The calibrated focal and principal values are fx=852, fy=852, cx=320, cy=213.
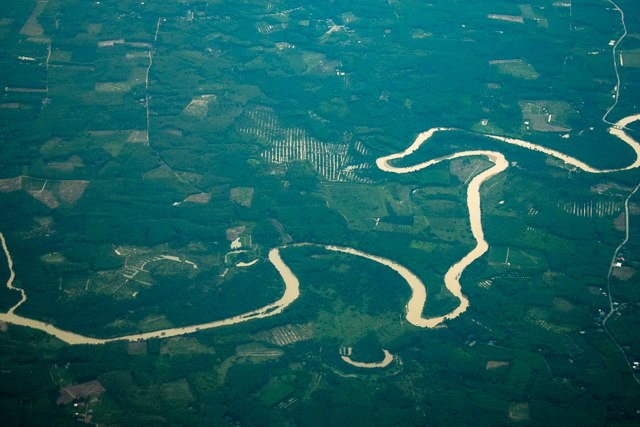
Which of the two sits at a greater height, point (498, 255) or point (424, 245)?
point (498, 255)

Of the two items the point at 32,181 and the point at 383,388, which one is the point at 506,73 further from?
the point at 32,181

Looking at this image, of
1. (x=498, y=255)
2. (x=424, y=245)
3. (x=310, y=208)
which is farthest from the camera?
(x=310, y=208)

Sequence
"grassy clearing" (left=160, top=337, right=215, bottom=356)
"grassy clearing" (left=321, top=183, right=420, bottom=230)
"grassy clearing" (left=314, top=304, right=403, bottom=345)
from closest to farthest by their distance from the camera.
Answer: "grassy clearing" (left=160, top=337, right=215, bottom=356) < "grassy clearing" (left=314, top=304, right=403, bottom=345) < "grassy clearing" (left=321, top=183, right=420, bottom=230)

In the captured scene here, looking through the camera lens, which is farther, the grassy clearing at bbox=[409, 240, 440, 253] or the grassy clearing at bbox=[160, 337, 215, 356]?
the grassy clearing at bbox=[409, 240, 440, 253]

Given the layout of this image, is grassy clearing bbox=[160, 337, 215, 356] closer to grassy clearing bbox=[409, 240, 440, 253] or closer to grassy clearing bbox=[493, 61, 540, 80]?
grassy clearing bbox=[409, 240, 440, 253]

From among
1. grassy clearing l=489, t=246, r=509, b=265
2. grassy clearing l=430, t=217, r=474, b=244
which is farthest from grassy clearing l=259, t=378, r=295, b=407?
grassy clearing l=489, t=246, r=509, b=265

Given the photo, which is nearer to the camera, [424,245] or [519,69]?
[424,245]

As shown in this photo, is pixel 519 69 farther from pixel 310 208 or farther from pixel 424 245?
pixel 310 208

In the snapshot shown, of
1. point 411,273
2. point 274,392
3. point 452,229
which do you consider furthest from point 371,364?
point 452,229
